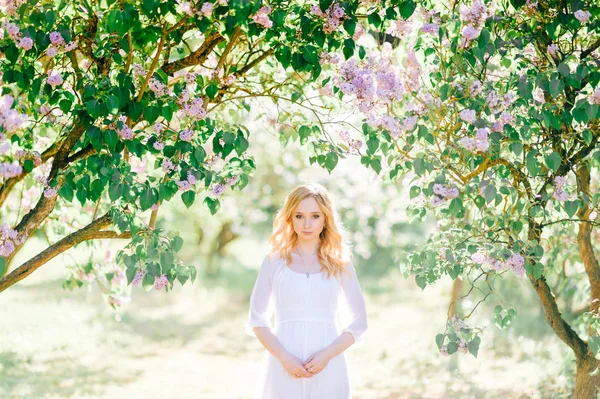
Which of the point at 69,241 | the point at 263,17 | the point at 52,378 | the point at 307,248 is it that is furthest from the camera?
the point at 52,378

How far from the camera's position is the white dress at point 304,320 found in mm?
3863

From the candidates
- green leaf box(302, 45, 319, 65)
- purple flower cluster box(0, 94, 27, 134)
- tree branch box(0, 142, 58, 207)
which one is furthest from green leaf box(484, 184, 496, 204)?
tree branch box(0, 142, 58, 207)

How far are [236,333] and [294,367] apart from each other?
8997 mm

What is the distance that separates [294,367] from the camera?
12.4ft

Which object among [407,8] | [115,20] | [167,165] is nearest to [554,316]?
[407,8]

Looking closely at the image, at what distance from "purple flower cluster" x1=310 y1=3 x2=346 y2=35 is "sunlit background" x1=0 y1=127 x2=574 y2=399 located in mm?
1316

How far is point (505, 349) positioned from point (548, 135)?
6.18 m

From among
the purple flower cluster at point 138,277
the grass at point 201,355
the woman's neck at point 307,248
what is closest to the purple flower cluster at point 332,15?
the woman's neck at point 307,248

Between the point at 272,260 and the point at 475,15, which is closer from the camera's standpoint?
the point at 475,15

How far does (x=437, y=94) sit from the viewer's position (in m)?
4.21

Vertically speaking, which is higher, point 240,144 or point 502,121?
point 502,121

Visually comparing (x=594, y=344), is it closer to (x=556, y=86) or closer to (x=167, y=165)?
(x=556, y=86)

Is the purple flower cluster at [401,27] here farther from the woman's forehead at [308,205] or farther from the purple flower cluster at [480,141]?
the woman's forehead at [308,205]

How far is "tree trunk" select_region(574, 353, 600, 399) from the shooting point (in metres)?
4.86
